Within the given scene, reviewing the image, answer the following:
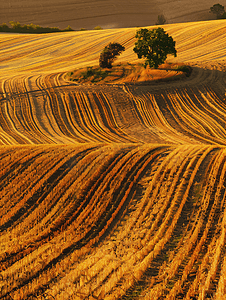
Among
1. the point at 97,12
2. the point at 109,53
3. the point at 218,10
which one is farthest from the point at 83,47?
the point at 218,10

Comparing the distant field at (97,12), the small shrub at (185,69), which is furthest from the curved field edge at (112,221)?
the distant field at (97,12)

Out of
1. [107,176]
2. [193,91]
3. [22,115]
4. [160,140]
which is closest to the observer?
[107,176]

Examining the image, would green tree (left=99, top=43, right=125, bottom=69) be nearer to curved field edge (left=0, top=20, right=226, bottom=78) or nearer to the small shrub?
curved field edge (left=0, top=20, right=226, bottom=78)

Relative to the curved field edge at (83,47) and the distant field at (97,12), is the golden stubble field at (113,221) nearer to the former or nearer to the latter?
the curved field edge at (83,47)

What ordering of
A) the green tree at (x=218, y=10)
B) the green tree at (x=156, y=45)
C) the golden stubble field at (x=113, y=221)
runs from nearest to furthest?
1. the golden stubble field at (x=113, y=221)
2. the green tree at (x=156, y=45)
3. the green tree at (x=218, y=10)

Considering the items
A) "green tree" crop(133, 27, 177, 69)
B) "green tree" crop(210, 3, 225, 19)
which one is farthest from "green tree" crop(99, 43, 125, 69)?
"green tree" crop(210, 3, 225, 19)

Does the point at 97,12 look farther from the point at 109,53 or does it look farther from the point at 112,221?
the point at 112,221

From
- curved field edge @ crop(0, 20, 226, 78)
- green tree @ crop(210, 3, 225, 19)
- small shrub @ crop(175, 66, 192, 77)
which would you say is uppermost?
green tree @ crop(210, 3, 225, 19)

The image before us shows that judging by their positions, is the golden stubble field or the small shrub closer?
the golden stubble field

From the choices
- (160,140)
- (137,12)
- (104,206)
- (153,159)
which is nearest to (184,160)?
(153,159)

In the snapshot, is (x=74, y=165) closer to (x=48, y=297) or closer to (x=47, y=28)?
(x=48, y=297)

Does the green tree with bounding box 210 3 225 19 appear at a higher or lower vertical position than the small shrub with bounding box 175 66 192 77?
higher
